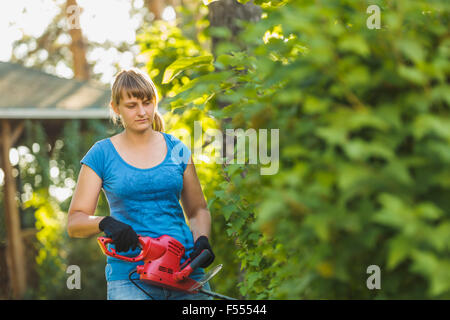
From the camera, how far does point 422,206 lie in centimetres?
140

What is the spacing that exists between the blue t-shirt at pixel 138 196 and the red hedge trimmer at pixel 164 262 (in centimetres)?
7

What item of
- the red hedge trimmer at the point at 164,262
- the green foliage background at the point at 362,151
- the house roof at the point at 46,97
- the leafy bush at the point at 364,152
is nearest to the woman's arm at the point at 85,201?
the red hedge trimmer at the point at 164,262

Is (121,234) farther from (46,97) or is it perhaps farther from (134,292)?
(46,97)

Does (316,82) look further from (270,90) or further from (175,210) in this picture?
(175,210)

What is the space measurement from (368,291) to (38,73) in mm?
9494

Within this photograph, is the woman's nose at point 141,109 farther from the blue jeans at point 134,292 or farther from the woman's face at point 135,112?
the blue jeans at point 134,292

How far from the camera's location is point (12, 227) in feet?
27.7

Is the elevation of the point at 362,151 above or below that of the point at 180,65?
below

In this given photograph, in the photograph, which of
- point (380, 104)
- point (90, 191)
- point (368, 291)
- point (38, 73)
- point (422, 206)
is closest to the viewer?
point (422, 206)

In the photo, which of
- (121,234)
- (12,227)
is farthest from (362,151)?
(12,227)

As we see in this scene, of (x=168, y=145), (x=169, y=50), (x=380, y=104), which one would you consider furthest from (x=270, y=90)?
(x=169, y=50)

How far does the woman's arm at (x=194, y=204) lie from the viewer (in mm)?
2877

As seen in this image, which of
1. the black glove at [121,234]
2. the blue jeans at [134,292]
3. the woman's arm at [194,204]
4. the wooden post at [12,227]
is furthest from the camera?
the wooden post at [12,227]

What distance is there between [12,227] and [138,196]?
6.44 meters
